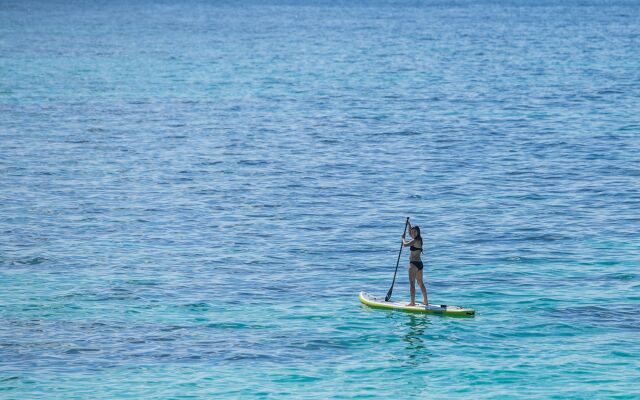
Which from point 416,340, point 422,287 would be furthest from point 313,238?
point 416,340

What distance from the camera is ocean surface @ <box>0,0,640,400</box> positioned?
90.0 ft

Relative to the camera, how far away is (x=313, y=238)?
40969 millimetres

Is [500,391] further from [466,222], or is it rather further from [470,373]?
[466,222]

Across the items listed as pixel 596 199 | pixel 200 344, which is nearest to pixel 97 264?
pixel 200 344

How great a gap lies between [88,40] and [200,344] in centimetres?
12602

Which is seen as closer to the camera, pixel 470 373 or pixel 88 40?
pixel 470 373

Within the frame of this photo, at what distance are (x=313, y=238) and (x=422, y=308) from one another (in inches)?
414

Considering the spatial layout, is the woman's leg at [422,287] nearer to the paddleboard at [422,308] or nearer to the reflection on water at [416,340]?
the paddleboard at [422,308]

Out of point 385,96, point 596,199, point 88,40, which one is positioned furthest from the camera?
point 88,40

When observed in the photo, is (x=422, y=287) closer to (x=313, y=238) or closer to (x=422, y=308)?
(x=422, y=308)

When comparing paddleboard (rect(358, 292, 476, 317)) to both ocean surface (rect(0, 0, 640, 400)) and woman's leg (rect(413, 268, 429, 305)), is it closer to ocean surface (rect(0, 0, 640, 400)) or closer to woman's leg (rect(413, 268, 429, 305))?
woman's leg (rect(413, 268, 429, 305))

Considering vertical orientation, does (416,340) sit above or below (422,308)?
below

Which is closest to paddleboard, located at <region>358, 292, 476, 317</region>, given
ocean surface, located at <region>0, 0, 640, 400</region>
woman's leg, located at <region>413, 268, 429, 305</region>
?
woman's leg, located at <region>413, 268, 429, 305</region>

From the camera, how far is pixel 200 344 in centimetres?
2909
